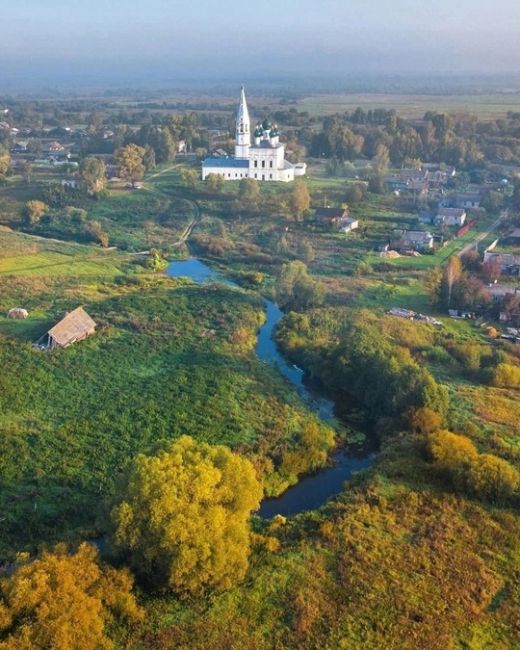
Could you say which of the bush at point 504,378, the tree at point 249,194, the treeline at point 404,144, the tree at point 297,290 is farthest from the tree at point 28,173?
the bush at point 504,378

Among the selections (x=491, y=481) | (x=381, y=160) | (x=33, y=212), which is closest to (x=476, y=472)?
(x=491, y=481)

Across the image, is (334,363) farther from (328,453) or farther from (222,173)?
(222,173)

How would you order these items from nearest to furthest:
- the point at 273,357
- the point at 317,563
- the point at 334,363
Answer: the point at 317,563 → the point at 334,363 → the point at 273,357

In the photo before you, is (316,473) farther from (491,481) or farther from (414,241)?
(414,241)

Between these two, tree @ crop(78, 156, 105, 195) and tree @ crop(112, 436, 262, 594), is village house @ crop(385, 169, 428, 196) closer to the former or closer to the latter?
tree @ crop(78, 156, 105, 195)

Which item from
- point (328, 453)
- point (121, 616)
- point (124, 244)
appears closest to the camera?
point (121, 616)

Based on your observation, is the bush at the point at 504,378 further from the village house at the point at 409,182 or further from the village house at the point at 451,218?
the village house at the point at 409,182

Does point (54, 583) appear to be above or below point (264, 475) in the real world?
above

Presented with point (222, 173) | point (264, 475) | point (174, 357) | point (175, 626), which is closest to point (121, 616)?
point (175, 626)
